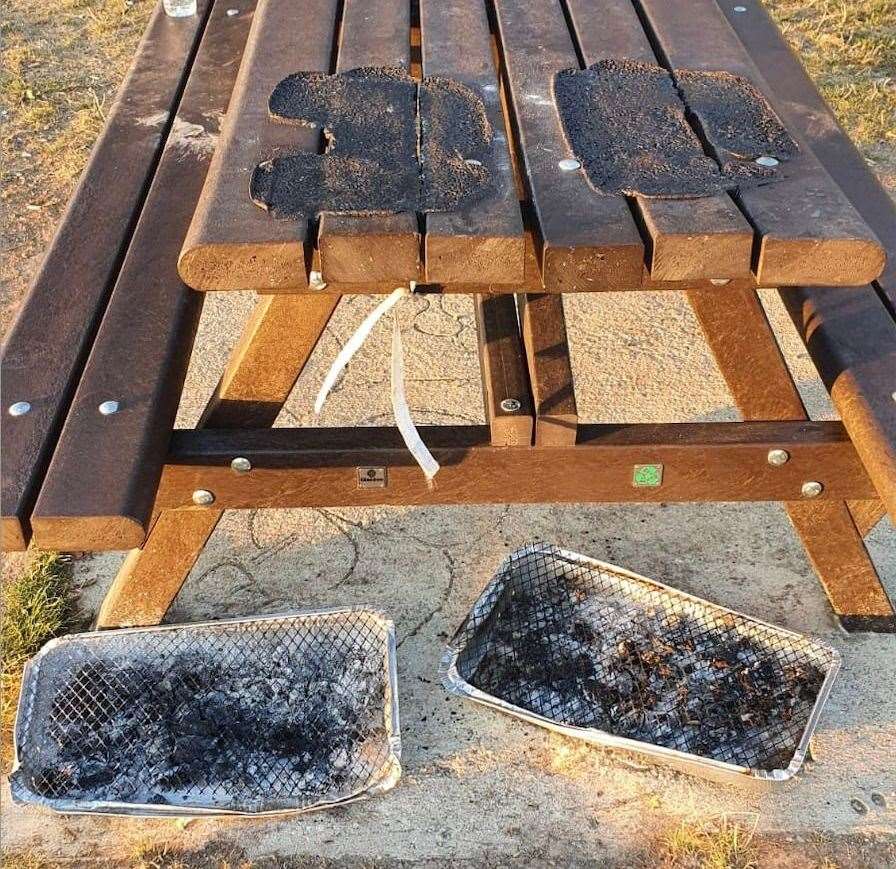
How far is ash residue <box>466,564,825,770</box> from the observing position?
6.81 ft

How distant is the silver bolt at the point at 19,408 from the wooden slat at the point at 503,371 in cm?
81

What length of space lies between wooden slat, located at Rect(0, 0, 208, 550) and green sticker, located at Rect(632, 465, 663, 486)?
3.43 feet

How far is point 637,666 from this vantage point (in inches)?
86.4

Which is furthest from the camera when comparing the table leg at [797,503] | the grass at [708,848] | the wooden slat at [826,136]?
the table leg at [797,503]

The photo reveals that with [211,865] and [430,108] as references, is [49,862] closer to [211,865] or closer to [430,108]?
[211,865]

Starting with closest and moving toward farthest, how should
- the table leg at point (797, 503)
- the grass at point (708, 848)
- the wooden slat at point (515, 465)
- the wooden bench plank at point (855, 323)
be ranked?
the wooden bench plank at point (855, 323), the grass at point (708, 848), the wooden slat at point (515, 465), the table leg at point (797, 503)

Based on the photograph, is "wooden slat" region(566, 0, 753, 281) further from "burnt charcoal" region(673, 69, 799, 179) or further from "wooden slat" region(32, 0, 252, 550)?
"wooden slat" region(32, 0, 252, 550)

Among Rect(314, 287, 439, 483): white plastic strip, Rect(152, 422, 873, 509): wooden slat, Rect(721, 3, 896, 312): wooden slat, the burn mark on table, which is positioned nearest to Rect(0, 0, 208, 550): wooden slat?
Rect(152, 422, 873, 509): wooden slat

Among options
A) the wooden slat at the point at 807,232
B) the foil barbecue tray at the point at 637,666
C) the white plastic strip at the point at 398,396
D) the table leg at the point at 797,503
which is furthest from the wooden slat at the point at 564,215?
the foil barbecue tray at the point at 637,666

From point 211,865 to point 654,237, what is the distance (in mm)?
1336

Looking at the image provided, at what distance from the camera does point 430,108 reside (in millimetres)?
1901

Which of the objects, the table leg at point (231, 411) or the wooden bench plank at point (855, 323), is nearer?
the wooden bench plank at point (855, 323)

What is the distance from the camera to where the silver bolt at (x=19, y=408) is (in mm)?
1704

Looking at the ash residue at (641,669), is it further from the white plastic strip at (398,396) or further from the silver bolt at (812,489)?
the white plastic strip at (398,396)
